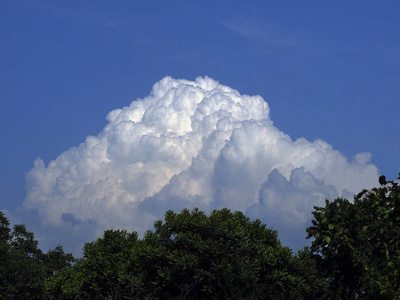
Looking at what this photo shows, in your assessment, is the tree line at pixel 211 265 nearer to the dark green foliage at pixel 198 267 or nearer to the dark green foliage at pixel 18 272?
the dark green foliage at pixel 198 267

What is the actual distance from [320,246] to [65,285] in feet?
73.3

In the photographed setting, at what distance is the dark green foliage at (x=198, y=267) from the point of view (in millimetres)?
43781

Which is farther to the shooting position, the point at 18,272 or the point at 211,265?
the point at 18,272

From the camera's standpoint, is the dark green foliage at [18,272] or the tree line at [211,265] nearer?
the tree line at [211,265]

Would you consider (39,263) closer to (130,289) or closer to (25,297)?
(25,297)

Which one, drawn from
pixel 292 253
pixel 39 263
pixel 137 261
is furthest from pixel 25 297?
pixel 292 253

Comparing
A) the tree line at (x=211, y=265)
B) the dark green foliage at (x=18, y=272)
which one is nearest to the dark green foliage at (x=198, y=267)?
the tree line at (x=211, y=265)

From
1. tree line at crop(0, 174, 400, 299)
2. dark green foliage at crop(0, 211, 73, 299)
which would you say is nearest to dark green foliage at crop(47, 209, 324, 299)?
tree line at crop(0, 174, 400, 299)

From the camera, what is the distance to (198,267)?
44.7m

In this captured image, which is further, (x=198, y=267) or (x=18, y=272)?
(x=18, y=272)

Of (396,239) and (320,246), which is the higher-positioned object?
(320,246)

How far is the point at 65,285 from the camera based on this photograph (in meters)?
48.6

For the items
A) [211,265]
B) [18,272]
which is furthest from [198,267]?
[18,272]

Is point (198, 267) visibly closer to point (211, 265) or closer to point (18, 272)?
point (211, 265)
